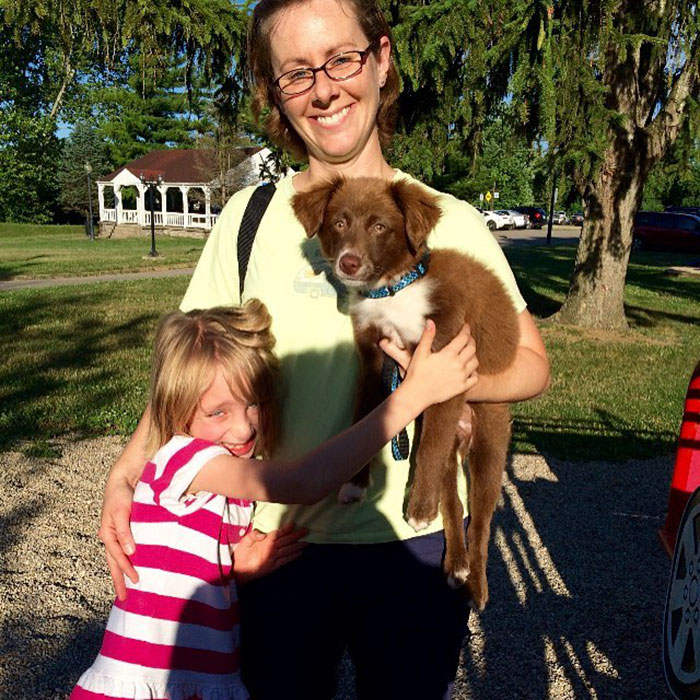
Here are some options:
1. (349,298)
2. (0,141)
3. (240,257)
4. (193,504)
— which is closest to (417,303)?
(349,298)

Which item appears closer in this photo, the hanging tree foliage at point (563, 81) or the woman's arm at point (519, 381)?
the woman's arm at point (519, 381)

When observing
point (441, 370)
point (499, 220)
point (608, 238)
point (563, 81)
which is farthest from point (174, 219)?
point (441, 370)

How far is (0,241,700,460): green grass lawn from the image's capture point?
8.10m

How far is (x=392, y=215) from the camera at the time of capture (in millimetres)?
2566

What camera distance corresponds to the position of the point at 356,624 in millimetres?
2117

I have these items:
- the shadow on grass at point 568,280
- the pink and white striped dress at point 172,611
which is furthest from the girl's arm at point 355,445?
the shadow on grass at point 568,280

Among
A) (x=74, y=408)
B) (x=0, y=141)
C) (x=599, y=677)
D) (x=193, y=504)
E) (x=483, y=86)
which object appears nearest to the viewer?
(x=193, y=504)

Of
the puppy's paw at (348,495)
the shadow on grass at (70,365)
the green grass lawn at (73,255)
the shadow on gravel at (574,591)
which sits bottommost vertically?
the shadow on gravel at (574,591)

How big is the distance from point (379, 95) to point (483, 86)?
25.9ft

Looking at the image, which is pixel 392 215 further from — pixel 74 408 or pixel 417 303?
pixel 74 408

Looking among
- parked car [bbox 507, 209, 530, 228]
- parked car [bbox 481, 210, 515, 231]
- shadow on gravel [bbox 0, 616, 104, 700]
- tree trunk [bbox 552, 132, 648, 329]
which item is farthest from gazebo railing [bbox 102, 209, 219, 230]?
shadow on gravel [bbox 0, 616, 104, 700]

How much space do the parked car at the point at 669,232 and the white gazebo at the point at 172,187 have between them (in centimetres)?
2159

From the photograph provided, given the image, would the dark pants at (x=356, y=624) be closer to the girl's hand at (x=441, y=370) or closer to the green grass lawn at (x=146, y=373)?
the girl's hand at (x=441, y=370)

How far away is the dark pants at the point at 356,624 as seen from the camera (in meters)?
2.05
